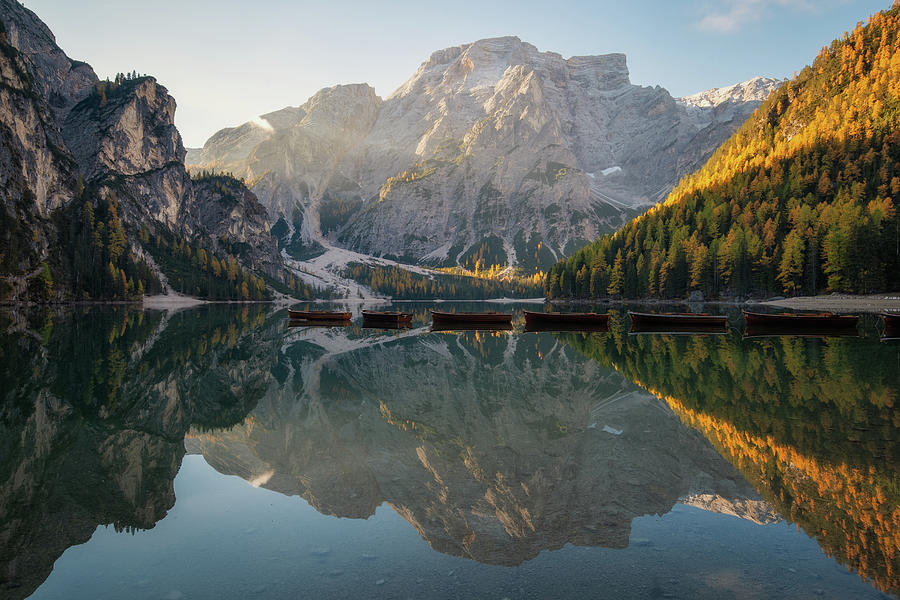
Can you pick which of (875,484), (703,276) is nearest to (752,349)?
(875,484)

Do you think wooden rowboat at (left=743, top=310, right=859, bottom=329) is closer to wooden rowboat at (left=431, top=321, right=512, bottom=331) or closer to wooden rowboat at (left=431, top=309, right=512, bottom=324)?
wooden rowboat at (left=431, top=321, right=512, bottom=331)

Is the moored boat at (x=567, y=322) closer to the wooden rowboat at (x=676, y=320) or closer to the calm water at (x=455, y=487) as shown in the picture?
the wooden rowboat at (x=676, y=320)

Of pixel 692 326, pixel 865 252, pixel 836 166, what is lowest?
pixel 692 326

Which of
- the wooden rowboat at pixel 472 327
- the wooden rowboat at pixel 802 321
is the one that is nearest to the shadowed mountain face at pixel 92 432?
the wooden rowboat at pixel 472 327

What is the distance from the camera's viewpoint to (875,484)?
9.98 metres

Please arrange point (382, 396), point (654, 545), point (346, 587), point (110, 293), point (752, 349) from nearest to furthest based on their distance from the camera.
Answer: point (346, 587) → point (654, 545) → point (382, 396) → point (752, 349) → point (110, 293)

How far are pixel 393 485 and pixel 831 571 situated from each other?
8.42m

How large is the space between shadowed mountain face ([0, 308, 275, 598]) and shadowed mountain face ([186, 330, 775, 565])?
1671mm

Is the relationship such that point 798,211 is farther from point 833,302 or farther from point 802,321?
point 802,321

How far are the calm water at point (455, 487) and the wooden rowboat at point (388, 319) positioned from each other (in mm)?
41874

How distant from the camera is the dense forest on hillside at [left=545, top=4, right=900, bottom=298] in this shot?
97.6 metres

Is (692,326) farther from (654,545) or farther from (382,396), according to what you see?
(654,545)

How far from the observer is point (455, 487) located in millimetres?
11148

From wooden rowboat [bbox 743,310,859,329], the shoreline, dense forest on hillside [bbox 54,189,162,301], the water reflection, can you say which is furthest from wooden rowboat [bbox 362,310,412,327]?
dense forest on hillside [bbox 54,189,162,301]
